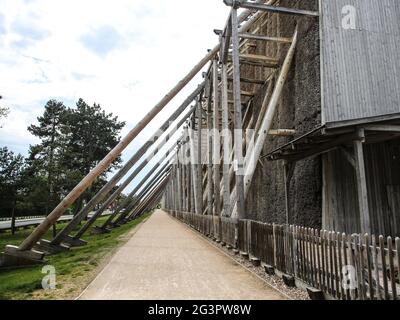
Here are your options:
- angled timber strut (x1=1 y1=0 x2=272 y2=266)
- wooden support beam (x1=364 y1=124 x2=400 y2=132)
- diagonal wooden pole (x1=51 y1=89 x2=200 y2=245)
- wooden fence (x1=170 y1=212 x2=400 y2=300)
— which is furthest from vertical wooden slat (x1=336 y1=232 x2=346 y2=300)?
diagonal wooden pole (x1=51 y1=89 x2=200 y2=245)

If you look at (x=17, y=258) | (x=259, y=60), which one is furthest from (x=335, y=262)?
(x=259, y=60)

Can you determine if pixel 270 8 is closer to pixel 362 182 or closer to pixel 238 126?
pixel 238 126

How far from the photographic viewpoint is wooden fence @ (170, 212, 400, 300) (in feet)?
13.2

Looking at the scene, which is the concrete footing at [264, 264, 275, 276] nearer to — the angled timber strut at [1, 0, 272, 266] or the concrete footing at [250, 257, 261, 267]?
the concrete footing at [250, 257, 261, 267]

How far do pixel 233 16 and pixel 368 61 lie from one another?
4.99 metres

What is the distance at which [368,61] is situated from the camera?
34.7ft

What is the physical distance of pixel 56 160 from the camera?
926 inches

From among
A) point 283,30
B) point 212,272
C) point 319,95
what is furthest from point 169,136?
point 212,272

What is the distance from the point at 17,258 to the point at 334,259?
30.7 feet

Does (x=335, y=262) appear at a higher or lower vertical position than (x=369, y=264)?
lower

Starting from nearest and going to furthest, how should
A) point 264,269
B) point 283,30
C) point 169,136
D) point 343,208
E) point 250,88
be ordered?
point 264,269
point 343,208
point 283,30
point 250,88
point 169,136

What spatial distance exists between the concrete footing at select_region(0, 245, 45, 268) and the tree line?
13286 millimetres

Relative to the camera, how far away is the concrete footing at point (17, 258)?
9.96 meters
